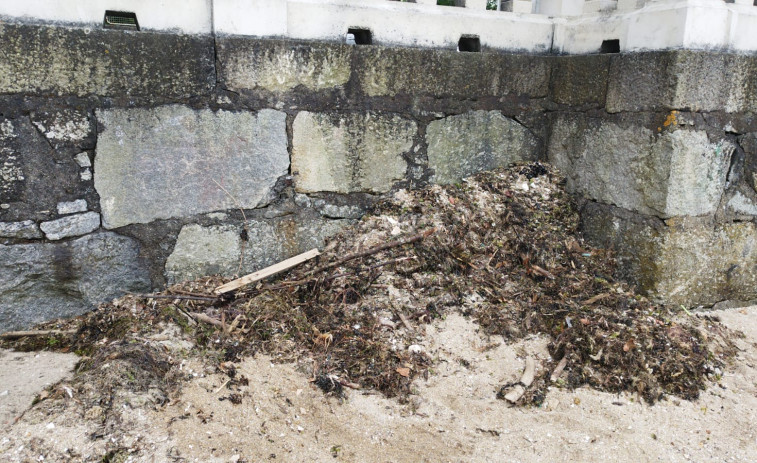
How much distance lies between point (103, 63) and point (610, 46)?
2.66 m

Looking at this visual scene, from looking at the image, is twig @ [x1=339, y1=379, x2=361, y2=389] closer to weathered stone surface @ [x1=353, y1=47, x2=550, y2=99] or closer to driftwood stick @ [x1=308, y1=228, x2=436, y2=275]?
driftwood stick @ [x1=308, y1=228, x2=436, y2=275]

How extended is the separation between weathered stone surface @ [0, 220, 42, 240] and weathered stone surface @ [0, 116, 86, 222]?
2 cm

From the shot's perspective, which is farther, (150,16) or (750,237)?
(750,237)

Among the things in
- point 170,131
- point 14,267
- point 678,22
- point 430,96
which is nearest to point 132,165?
point 170,131

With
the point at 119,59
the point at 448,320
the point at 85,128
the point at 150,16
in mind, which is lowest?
the point at 448,320

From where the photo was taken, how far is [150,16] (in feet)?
8.65

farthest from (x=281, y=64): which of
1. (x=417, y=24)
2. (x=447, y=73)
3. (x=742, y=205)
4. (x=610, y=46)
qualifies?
(x=742, y=205)

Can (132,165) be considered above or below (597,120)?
below

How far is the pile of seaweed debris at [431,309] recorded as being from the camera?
8.03ft

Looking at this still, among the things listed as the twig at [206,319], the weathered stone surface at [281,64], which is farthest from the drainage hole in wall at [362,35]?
the twig at [206,319]

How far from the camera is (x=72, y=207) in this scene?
2.61 m

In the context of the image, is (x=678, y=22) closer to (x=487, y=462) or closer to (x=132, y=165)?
(x=487, y=462)

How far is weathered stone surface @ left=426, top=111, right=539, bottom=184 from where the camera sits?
329 cm

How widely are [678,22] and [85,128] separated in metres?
2.86
